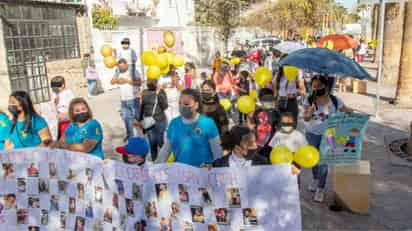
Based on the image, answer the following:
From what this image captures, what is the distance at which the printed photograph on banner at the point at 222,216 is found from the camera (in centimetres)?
327

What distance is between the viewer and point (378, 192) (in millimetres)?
5523

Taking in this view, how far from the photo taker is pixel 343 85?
14.8 metres

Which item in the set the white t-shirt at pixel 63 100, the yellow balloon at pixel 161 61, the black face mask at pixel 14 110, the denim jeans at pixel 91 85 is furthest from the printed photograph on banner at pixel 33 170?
the denim jeans at pixel 91 85

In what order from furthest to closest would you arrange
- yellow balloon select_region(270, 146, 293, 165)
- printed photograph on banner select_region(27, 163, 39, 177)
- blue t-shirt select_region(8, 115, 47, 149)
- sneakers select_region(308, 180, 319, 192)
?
sneakers select_region(308, 180, 319, 192), blue t-shirt select_region(8, 115, 47, 149), printed photograph on banner select_region(27, 163, 39, 177), yellow balloon select_region(270, 146, 293, 165)

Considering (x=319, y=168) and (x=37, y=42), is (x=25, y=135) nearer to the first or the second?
(x=319, y=168)

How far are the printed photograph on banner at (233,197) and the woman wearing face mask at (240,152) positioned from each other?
1.11 ft

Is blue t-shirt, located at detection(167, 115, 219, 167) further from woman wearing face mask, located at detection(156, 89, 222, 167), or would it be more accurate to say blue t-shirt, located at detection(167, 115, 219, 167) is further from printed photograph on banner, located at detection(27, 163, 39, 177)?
printed photograph on banner, located at detection(27, 163, 39, 177)

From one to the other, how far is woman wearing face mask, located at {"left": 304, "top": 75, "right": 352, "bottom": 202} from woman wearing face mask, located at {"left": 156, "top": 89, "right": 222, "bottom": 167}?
169 centimetres

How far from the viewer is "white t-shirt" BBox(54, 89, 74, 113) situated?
561 centimetres

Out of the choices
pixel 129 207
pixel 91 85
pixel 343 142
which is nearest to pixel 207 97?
pixel 343 142

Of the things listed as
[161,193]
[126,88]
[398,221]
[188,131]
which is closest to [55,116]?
[126,88]

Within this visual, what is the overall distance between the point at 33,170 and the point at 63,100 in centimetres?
207

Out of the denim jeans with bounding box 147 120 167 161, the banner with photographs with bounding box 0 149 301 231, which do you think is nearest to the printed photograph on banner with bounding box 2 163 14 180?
the banner with photographs with bounding box 0 149 301 231

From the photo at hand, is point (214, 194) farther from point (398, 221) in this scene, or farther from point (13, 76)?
point (13, 76)
